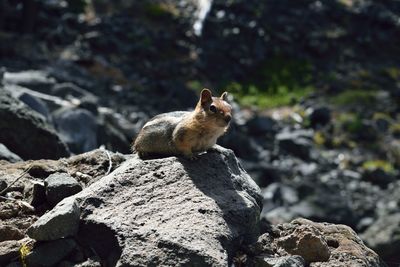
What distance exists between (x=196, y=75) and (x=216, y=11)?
5592 mm

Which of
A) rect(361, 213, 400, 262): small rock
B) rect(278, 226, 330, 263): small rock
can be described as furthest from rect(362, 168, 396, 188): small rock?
rect(278, 226, 330, 263): small rock

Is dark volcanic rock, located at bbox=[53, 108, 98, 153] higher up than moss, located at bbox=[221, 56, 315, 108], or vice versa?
dark volcanic rock, located at bbox=[53, 108, 98, 153]

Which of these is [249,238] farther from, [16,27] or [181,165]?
[16,27]

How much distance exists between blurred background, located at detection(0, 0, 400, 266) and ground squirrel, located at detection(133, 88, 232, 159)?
8706mm

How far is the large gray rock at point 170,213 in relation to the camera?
17.7ft

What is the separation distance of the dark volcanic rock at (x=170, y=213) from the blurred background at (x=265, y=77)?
9.54 meters

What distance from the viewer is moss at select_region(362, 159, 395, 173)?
25547 millimetres

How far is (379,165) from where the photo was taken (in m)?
25.9

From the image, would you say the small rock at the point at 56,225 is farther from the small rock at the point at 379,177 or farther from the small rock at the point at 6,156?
the small rock at the point at 379,177

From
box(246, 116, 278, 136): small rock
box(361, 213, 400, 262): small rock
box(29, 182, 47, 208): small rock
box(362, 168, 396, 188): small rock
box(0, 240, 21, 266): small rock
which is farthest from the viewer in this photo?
box(246, 116, 278, 136): small rock

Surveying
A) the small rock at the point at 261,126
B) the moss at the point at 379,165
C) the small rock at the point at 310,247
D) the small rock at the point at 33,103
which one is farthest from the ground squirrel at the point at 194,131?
the small rock at the point at 261,126

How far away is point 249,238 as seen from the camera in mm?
6129

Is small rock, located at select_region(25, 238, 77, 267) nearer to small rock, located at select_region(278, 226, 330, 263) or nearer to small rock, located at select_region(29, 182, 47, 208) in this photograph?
small rock, located at select_region(29, 182, 47, 208)

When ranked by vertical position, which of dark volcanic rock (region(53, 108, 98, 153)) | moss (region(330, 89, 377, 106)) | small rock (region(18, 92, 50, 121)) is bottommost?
moss (region(330, 89, 377, 106))
